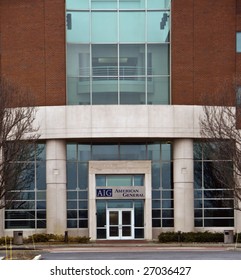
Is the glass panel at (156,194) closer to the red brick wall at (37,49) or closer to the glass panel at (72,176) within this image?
the glass panel at (72,176)

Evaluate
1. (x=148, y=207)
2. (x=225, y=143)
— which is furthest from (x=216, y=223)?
(x=225, y=143)

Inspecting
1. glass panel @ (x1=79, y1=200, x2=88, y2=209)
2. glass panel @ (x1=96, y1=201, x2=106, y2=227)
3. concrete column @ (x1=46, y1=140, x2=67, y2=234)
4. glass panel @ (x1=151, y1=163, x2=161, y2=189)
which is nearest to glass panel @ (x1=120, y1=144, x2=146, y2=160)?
glass panel @ (x1=151, y1=163, x2=161, y2=189)

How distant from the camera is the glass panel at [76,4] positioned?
37.3m

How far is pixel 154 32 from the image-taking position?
37219 mm

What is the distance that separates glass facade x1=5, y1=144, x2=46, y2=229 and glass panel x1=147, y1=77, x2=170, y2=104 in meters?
7.94

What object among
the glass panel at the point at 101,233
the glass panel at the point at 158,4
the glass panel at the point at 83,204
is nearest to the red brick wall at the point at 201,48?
the glass panel at the point at 158,4

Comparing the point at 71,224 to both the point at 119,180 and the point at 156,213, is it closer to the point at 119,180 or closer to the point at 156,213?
the point at 119,180

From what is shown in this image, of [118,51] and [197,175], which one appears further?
[197,175]

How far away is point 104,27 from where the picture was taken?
122 ft

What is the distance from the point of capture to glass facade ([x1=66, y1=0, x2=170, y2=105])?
3703 centimetres

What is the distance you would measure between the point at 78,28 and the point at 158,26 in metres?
5.07

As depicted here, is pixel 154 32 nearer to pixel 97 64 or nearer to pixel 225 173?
pixel 97 64

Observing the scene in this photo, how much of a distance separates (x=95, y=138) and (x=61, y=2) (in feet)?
28.9
